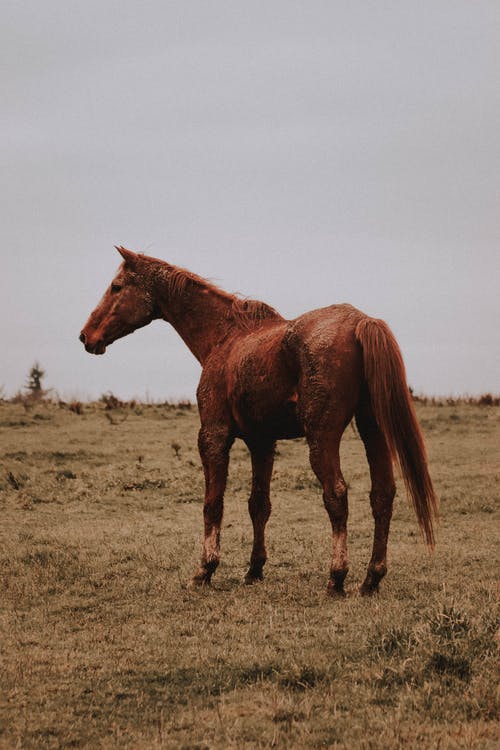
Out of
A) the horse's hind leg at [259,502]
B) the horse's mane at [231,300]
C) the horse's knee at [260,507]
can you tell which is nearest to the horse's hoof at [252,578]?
the horse's hind leg at [259,502]

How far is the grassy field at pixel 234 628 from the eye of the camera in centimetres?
476

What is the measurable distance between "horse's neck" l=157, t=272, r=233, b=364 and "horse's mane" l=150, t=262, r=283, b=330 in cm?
1

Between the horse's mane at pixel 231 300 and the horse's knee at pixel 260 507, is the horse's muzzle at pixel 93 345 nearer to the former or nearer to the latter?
the horse's mane at pixel 231 300

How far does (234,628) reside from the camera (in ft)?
22.6

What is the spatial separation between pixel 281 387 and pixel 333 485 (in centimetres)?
113

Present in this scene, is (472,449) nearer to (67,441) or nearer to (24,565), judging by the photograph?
(67,441)

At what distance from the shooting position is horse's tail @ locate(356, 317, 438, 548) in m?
7.59

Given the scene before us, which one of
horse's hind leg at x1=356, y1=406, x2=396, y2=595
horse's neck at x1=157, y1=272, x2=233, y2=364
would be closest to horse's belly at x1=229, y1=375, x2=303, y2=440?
horse's hind leg at x1=356, y1=406, x2=396, y2=595

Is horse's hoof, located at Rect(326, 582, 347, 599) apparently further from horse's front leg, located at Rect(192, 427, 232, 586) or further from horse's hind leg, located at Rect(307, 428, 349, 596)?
horse's front leg, located at Rect(192, 427, 232, 586)

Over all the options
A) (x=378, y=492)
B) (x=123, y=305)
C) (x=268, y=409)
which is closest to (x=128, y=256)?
(x=123, y=305)

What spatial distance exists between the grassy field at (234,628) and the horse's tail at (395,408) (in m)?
1.00

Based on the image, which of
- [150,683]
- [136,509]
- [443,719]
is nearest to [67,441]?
[136,509]

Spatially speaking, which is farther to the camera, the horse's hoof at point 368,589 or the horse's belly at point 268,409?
the horse's belly at point 268,409

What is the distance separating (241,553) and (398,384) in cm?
429
